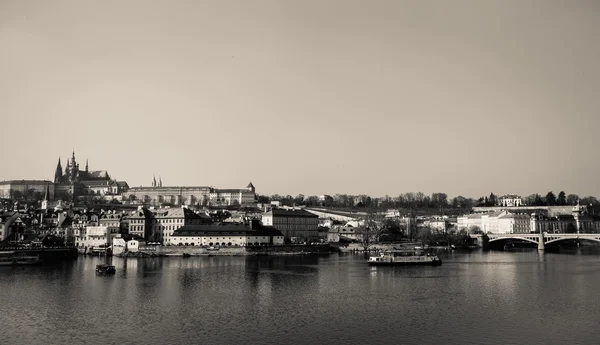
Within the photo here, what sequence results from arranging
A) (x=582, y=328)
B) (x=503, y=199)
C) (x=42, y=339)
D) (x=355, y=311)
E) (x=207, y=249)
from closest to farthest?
(x=42, y=339) < (x=582, y=328) < (x=355, y=311) < (x=207, y=249) < (x=503, y=199)

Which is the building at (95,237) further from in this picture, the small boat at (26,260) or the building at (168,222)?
the small boat at (26,260)

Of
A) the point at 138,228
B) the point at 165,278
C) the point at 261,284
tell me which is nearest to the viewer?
the point at 261,284

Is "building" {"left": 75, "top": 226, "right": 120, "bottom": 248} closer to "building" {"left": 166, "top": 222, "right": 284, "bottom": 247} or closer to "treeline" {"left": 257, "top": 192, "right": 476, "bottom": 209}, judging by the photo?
"building" {"left": 166, "top": 222, "right": 284, "bottom": 247}

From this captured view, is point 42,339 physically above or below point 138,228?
below

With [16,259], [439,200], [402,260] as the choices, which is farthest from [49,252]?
[439,200]

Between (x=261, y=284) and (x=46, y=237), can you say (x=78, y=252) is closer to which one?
(x=46, y=237)

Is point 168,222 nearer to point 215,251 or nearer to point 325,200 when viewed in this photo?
point 215,251

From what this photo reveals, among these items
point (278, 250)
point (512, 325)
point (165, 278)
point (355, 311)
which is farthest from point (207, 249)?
point (512, 325)

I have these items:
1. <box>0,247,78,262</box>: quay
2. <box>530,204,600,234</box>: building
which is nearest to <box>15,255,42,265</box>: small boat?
<box>0,247,78,262</box>: quay
